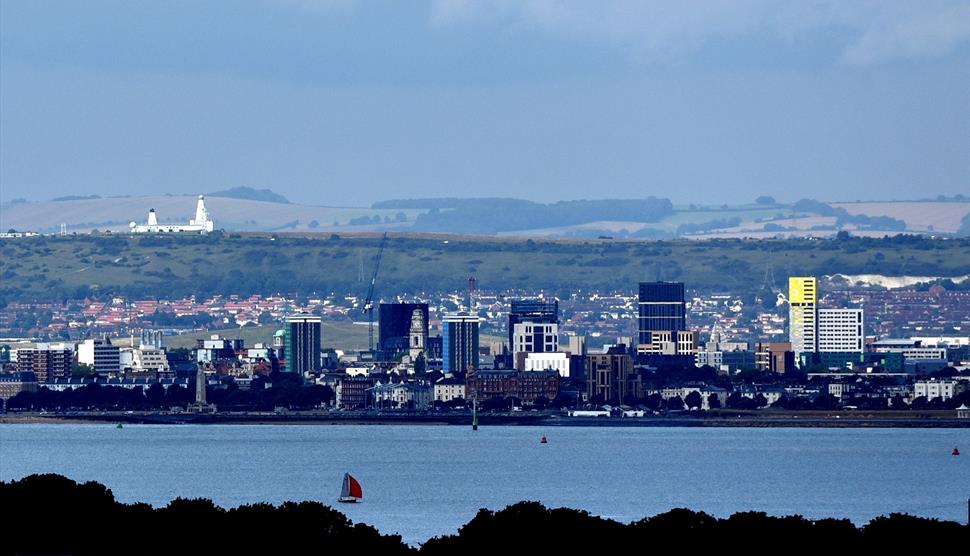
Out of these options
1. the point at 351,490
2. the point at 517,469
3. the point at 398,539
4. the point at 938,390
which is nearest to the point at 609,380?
the point at 938,390

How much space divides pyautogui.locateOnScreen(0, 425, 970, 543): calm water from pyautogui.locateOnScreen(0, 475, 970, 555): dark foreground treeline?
17757 millimetres

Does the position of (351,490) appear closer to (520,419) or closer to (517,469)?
(517,469)

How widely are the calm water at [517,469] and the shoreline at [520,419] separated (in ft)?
36.8

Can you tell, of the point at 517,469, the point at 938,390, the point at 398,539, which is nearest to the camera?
the point at 398,539

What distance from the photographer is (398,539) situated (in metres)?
44.6

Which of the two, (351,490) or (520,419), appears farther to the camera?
(520,419)

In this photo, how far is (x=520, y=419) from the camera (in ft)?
586

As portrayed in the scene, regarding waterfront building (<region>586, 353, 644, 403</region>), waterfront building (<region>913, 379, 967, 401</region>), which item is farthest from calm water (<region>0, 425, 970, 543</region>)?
waterfront building (<region>586, 353, 644, 403</region>)

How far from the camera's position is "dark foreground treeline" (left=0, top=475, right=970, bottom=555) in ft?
137

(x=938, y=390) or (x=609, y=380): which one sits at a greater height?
(x=609, y=380)

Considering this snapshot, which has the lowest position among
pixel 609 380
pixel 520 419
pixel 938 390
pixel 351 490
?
pixel 520 419

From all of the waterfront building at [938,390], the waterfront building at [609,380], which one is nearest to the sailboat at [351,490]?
the waterfront building at [609,380]

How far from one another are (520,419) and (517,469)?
75097mm

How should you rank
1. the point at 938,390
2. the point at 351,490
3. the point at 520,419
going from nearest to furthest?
the point at 351,490 → the point at 520,419 → the point at 938,390
